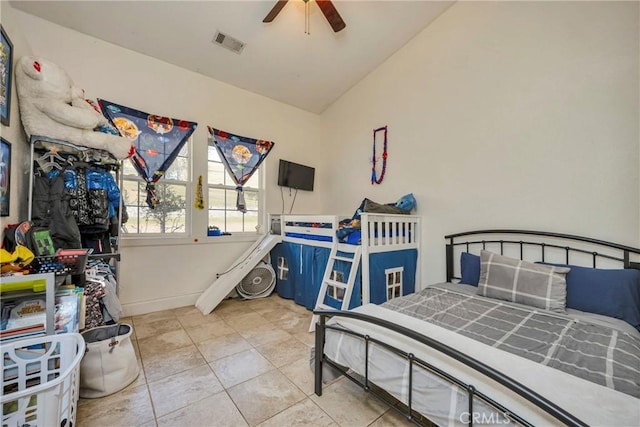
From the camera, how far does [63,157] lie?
80.1 inches

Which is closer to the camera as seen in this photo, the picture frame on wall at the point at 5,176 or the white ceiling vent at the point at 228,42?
the picture frame on wall at the point at 5,176

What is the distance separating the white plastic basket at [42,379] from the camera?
3.28 feet

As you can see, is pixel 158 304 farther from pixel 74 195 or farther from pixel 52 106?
pixel 52 106

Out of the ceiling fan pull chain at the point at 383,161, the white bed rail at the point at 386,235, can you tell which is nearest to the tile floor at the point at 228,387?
the white bed rail at the point at 386,235

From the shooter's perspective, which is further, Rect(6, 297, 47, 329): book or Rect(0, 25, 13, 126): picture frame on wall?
Rect(0, 25, 13, 126): picture frame on wall

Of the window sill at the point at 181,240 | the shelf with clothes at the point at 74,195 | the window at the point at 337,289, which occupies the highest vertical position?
the shelf with clothes at the point at 74,195

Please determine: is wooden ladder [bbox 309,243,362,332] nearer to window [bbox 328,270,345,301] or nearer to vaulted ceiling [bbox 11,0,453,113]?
window [bbox 328,270,345,301]

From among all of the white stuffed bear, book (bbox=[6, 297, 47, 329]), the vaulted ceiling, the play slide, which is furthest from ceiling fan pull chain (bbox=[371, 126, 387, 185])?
book (bbox=[6, 297, 47, 329])

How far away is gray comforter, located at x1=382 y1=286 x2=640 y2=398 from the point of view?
1058mm

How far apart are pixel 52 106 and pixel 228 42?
179cm

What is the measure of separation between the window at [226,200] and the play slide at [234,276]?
0.42 meters

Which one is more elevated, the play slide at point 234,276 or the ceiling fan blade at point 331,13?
the ceiling fan blade at point 331,13

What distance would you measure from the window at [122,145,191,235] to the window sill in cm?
11

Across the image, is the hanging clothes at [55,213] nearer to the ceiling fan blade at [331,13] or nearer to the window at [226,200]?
the window at [226,200]
